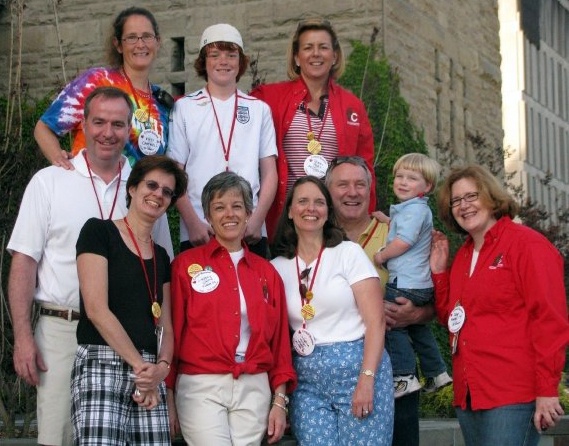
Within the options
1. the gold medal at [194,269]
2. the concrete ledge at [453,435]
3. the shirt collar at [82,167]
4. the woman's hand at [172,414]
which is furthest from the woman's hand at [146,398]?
the concrete ledge at [453,435]

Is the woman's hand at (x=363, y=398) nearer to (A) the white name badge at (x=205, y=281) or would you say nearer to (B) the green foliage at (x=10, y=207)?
(A) the white name badge at (x=205, y=281)

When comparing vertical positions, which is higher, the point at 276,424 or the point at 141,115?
the point at 141,115

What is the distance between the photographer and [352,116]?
762 centimetres

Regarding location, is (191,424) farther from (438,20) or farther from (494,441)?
(438,20)

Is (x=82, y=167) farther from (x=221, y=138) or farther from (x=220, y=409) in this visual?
(x=220, y=409)

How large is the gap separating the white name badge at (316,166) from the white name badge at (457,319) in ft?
4.27

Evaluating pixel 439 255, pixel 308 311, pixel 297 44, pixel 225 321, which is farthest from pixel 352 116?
pixel 225 321

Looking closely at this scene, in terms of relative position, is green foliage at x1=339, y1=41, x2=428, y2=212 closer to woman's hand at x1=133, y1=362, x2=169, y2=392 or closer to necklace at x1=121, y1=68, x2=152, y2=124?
necklace at x1=121, y1=68, x2=152, y2=124

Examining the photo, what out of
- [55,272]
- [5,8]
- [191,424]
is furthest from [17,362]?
[5,8]

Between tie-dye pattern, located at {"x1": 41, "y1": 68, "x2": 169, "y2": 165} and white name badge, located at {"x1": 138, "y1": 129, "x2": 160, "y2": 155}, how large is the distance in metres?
0.02

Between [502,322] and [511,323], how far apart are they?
5 cm

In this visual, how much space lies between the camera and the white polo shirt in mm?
6266

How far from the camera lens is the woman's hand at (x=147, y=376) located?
5949 millimetres

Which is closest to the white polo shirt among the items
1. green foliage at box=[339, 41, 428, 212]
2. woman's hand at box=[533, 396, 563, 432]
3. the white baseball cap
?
the white baseball cap
